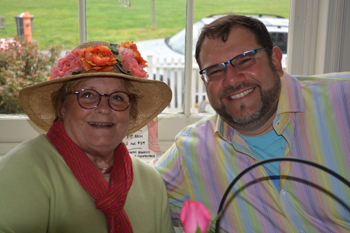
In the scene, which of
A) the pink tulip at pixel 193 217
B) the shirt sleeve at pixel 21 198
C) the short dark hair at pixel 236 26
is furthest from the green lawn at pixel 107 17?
the pink tulip at pixel 193 217

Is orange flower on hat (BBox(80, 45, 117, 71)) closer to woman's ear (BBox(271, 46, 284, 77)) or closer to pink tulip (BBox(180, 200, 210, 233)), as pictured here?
woman's ear (BBox(271, 46, 284, 77))

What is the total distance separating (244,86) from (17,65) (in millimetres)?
1116

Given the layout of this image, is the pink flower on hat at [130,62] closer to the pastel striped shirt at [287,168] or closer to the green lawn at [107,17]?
the pastel striped shirt at [287,168]

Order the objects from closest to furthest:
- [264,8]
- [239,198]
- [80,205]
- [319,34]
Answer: [80,205], [239,198], [319,34], [264,8]

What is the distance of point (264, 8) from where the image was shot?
5.65 feet

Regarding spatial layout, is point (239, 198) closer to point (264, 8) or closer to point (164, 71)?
point (164, 71)

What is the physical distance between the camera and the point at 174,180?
4.38ft

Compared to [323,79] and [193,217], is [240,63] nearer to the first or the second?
[323,79]

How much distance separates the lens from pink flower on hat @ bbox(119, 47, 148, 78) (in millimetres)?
1173

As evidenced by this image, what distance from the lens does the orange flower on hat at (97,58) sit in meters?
1.08

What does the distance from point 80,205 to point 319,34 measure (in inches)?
51.7

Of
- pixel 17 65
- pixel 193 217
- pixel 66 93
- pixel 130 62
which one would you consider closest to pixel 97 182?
pixel 66 93

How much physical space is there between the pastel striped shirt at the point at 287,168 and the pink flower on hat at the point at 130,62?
33cm

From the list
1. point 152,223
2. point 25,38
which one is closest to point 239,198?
point 152,223
